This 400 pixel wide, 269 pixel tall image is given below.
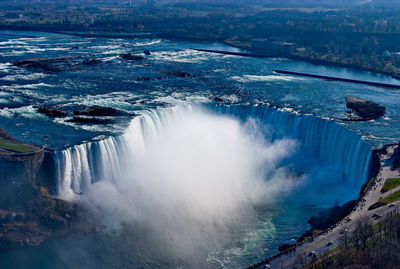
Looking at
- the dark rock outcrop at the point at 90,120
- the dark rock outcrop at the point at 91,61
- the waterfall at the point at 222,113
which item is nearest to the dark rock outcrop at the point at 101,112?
the dark rock outcrop at the point at 90,120

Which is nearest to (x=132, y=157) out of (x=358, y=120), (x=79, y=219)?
(x=79, y=219)

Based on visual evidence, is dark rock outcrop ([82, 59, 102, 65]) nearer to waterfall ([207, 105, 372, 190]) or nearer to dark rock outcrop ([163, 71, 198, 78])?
dark rock outcrop ([163, 71, 198, 78])

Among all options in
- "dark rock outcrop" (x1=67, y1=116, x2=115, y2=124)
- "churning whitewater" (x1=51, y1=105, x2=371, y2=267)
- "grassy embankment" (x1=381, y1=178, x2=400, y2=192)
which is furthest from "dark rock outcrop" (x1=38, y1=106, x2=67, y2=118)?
"grassy embankment" (x1=381, y1=178, x2=400, y2=192)

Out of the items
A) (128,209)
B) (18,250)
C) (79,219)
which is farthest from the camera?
(128,209)

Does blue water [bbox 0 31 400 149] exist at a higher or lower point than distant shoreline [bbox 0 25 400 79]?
lower

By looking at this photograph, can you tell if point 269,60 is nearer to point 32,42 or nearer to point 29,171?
point 32,42

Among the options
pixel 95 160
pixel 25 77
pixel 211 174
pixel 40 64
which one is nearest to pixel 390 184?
pixel 211 174

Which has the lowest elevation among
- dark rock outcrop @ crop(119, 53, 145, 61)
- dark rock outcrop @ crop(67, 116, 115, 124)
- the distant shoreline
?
dark rock outcrop @ crop(67, 116, 115, 124)
